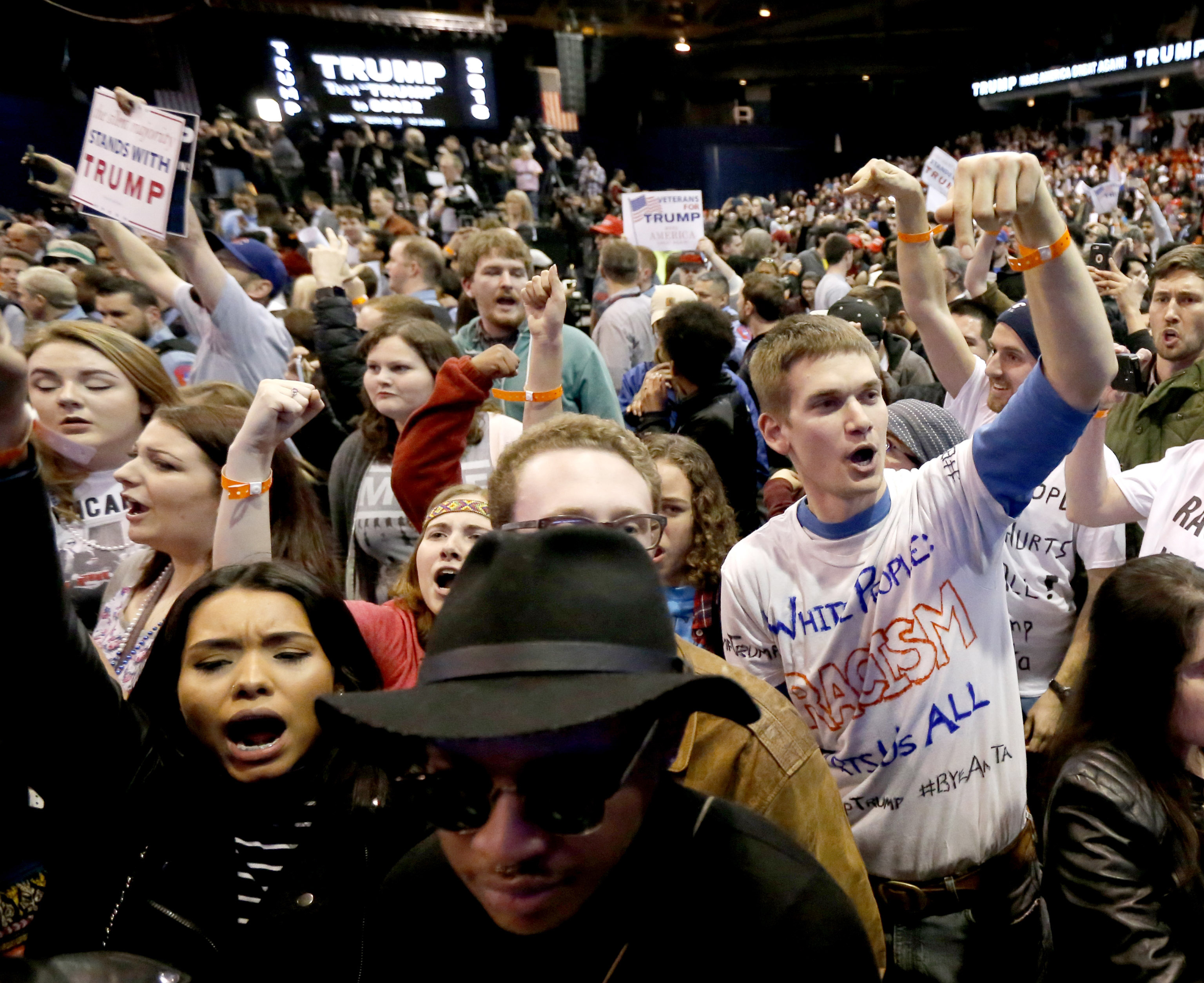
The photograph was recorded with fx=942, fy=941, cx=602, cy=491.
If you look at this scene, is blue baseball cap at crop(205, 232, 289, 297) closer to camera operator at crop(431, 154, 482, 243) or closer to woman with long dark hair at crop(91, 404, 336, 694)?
woman with long dark hair at crop(91, 404, 336, 694)

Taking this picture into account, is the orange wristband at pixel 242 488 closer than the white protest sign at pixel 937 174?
Yes

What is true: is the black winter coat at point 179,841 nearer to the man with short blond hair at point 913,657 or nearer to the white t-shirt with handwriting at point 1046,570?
the man with short blond hair at point 913,657

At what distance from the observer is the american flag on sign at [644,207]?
7.52m

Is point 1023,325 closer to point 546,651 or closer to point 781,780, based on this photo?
point 781,780

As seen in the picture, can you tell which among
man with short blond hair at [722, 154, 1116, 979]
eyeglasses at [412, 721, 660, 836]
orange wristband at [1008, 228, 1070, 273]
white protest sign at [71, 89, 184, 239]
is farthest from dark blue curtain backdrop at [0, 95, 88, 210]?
eyeglasses at [412, 721, 660, 836]

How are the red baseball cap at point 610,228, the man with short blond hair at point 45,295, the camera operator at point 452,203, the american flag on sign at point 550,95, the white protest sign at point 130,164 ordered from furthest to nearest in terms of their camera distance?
the american flag on sign at point 550,95, the camera operator at point 452,203, the red baseball cap at point 610,228, the man with short blond hair at point 45,295, the white protest sign at point 130,164

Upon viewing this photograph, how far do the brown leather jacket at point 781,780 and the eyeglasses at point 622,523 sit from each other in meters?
0.19

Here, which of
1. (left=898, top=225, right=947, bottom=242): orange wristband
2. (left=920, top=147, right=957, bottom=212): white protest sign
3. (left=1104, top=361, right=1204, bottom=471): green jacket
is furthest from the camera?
(left=920, top=147, right=957, bottom=212): white protest sign

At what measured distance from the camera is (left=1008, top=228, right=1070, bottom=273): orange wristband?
1.52 metres

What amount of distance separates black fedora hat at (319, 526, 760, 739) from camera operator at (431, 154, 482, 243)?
1204 centimetres

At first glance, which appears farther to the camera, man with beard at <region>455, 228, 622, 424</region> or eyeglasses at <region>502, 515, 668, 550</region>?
man with beard at <region>455, 228, 622, 424</region>

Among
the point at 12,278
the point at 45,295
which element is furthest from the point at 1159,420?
the point at 12,278

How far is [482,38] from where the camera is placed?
2053 centimetres

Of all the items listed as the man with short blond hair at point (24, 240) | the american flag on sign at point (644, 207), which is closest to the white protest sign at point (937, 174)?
the american flag on sign at point (644, 207)
